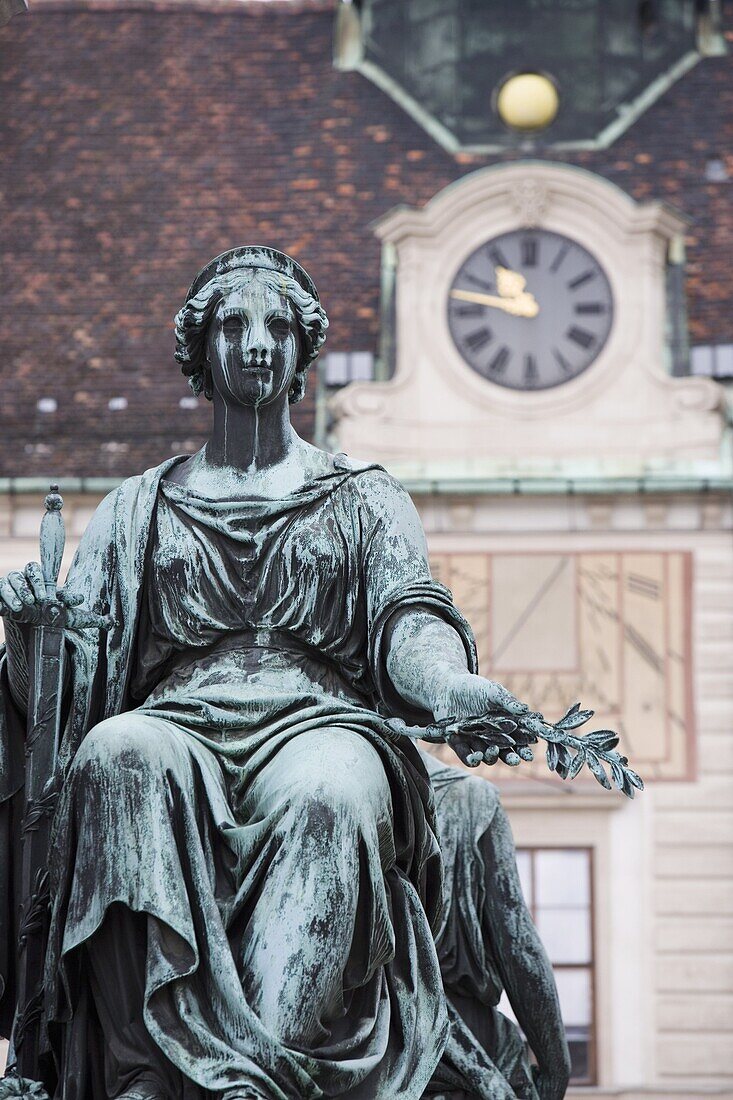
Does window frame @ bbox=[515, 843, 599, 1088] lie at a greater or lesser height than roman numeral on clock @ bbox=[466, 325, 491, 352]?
lesser

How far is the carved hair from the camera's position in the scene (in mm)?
7160

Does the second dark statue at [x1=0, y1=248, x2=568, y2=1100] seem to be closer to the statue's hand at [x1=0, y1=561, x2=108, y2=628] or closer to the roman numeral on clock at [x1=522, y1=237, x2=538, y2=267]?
the statue's hand at [x1=0, y1=561, x2=108, y2=628]

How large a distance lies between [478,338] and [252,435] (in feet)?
66.0

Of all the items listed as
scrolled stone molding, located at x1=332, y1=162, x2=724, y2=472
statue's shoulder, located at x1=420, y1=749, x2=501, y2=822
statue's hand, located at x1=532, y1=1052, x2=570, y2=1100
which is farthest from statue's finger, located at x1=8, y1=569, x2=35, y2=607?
scrolled stone molding, located at x1=332, y1=162, x2=724, y2=472

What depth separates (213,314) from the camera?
717 centimetres

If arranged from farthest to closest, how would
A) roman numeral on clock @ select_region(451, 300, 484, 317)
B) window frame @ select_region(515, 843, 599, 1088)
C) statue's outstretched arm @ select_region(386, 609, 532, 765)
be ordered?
1. roman numeral on clock @ select_region(451, 300, 484, 317)
2. window frame @ select_region(515, 843, 599, 1088)
3. statue's outstretched arm @ select_region(386, 609, 532, 765)

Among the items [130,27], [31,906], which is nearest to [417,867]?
[31,906]

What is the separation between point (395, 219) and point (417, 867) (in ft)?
69.1

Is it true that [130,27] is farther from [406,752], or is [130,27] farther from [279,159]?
→ [406,752]

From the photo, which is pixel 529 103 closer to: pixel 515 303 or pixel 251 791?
pixel 515 303

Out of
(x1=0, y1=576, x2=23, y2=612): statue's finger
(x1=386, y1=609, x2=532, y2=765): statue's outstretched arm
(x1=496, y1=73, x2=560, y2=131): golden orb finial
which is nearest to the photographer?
(x1=386, y1=609, x2=532, y2=765): statue's outstretched arm

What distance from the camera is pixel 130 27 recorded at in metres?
31.3

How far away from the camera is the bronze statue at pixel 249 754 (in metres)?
6.16

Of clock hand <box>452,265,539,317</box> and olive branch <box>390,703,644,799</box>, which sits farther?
clock hand <box>452,265,539,317</box>
